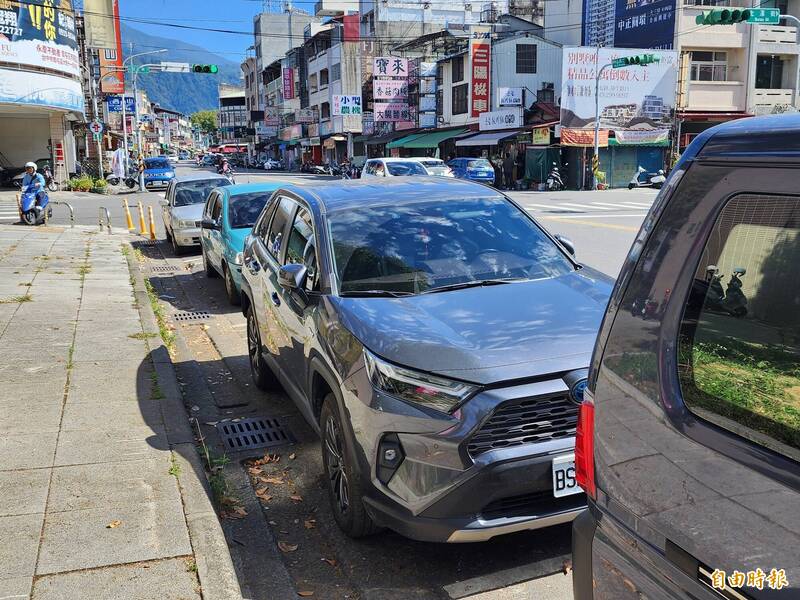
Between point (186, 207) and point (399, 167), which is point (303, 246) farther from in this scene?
point (399, 167)

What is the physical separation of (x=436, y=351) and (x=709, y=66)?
4308 cm

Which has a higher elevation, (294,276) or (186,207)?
(294,276)

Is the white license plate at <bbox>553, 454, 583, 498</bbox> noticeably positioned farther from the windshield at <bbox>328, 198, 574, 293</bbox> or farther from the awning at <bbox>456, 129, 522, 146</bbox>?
the awning at <bbox>456, 129, 522, 146</bbox>

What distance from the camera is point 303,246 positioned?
16.9 ft

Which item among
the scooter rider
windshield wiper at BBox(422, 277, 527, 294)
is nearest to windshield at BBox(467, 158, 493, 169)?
the scooter rider

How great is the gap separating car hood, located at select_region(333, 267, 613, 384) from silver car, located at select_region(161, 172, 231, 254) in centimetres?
1141

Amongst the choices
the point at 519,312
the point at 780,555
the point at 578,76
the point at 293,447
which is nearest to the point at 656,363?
the point at 780,555

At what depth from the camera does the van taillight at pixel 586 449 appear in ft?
7.04

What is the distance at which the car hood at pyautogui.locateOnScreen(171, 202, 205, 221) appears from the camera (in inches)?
611

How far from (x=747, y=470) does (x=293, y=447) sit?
168 inches

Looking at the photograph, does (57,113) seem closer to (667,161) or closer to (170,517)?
(667,161)

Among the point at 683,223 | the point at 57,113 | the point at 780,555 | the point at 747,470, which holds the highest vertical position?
the point at 57,113

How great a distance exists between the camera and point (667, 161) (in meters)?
40.1

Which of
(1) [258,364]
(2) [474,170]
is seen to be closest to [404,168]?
(2) [474,170]
